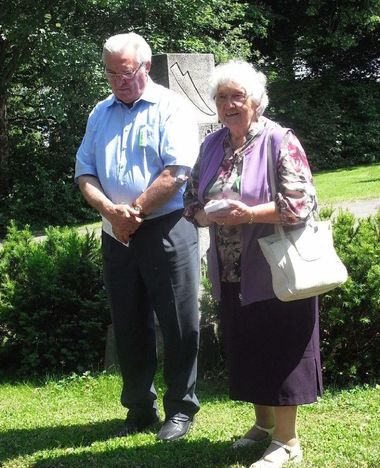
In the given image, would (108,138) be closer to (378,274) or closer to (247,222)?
(247,222)

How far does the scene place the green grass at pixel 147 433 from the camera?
352 centimetres

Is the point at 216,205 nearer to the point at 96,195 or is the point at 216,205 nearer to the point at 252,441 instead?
the point at 96,195

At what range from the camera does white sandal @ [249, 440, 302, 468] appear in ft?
10.7

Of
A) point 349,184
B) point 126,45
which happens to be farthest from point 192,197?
point 349,184

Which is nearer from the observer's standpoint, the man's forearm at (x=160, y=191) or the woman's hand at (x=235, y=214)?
the woman's hand at (x=235, y=214)

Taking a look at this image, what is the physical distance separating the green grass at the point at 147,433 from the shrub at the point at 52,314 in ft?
1.16

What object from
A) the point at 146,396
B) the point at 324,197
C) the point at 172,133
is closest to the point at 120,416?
the point at 146,396

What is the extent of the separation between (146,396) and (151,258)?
828 mm

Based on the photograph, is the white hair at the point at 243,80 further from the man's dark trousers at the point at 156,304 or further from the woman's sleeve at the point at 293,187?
the man's dark trousers at the point at 156,304

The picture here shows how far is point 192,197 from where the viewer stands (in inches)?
136

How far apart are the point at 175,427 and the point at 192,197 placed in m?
1.27

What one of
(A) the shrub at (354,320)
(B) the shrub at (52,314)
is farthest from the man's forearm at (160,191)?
(B) the shrub at (52,314)

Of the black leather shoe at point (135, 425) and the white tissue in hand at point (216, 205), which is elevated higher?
the white tissue in hand at point (216, 205)

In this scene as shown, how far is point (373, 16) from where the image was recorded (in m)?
21.7
